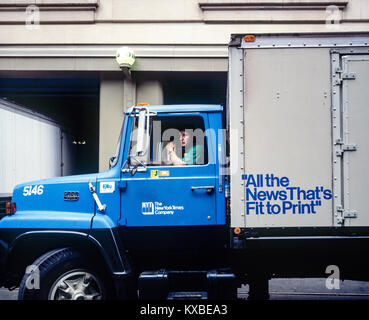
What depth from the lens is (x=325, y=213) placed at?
3904mm

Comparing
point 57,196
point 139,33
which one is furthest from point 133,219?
point 139,33

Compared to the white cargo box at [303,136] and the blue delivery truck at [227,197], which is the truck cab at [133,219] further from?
the white cargo box at [303,136]

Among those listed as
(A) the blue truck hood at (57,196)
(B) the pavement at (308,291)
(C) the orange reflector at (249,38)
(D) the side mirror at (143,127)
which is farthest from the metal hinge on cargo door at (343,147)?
(B) the pavement at (308,291)

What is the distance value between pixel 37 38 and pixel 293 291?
8.39 metres

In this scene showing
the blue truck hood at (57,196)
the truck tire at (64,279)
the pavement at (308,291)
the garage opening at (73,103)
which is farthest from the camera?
the garage opening at (73,103)

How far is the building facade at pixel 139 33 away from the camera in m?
9.14

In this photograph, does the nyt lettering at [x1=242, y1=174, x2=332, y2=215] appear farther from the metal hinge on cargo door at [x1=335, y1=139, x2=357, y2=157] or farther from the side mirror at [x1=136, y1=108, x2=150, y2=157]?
the side mirror at [x1=136, y1=108, x2=150, y2=157]

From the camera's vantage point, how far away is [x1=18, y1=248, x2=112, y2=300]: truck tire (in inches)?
163

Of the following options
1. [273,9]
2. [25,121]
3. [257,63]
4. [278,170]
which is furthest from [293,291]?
[273,9]

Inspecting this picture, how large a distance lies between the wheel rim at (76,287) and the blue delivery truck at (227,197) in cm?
1

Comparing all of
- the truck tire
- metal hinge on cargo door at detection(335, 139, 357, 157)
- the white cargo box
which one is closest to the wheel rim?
the truck tire

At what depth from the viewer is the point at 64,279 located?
13.9 feet

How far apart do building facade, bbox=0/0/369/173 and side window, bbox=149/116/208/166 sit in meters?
5.22
